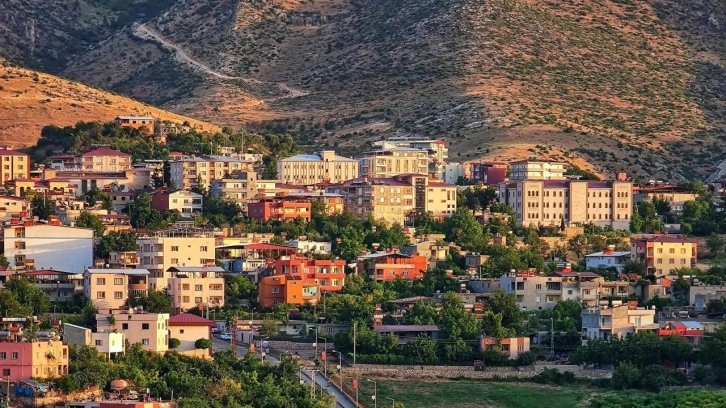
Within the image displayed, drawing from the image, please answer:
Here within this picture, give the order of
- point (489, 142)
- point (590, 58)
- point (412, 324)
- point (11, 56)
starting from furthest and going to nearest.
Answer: point (11, 56) → point (590, 58) → point (489, 142) → point (412, 324)

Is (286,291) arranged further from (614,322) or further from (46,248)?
(614,322)

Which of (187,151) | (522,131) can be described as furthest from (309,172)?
(522,131)

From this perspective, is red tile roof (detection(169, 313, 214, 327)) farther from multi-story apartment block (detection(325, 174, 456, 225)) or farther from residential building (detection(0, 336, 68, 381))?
multi-story apartment block (detection(325, 174, 456, 225))

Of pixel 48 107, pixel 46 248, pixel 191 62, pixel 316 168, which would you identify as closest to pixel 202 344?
pixel 46 248

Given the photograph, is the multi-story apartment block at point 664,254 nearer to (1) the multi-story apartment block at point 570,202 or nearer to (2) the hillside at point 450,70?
(1) the multi-story apartment block at point 570,202

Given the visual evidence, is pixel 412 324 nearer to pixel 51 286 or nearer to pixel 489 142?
pixel 51 286

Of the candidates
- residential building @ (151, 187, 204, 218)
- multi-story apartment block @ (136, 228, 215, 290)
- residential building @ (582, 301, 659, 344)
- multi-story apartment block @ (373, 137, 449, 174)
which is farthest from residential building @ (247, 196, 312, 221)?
residential building @ (582, 301, 659, 344)
